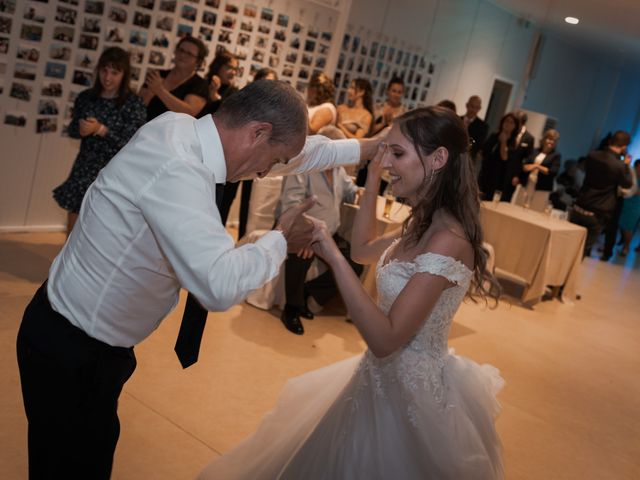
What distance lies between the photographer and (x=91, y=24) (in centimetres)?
537

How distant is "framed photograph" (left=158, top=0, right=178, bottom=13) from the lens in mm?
5891

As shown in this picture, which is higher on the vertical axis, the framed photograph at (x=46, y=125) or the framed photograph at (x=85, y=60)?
the framed photograph at (x=85, y=60)

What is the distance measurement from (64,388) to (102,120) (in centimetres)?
315

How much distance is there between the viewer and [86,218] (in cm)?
180

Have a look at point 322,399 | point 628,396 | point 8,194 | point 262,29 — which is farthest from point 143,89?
point 628,396

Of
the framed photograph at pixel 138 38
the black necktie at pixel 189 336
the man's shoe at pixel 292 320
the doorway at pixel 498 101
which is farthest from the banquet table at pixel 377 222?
the doorway at pixel 498 101

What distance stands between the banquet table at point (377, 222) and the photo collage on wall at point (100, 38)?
2.01 m

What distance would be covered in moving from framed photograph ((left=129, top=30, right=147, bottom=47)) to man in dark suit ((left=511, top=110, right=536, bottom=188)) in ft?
14.7

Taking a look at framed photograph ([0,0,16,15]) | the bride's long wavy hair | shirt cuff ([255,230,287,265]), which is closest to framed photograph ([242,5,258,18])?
framed photograph ([0,0,16,15])

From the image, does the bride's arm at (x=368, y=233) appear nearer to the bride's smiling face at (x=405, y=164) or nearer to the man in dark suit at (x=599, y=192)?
the bride's smiling face at (x=405, y=164)

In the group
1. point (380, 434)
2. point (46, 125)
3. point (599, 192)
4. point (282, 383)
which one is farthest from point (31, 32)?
point (599, 192)

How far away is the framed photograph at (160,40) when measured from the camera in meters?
5.92

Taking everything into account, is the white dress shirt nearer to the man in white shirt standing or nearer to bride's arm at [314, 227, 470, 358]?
the man in white shirt standing

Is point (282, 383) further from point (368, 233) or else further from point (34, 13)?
point (34, 13)
